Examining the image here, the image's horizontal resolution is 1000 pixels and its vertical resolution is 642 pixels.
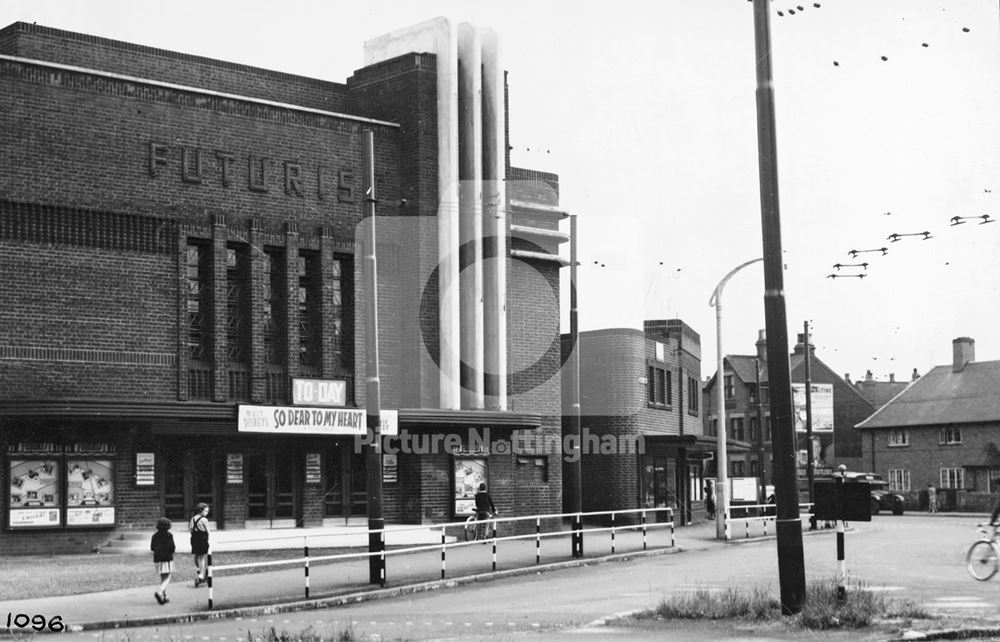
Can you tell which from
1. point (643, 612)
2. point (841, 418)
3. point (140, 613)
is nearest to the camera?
point (643, 612)

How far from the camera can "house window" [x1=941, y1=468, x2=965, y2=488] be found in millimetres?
77500

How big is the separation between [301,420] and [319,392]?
1272 mm

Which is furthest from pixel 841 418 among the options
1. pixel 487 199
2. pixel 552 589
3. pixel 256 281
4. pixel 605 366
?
pixel 552 589

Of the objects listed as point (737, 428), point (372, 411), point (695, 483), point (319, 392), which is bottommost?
point (695, 483)

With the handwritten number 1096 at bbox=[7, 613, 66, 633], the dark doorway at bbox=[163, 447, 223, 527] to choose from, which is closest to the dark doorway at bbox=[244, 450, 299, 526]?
the dark doorway at bbox=[163, 447, 223, 527]

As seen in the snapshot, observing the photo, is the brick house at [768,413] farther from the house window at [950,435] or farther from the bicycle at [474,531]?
the bicycle at [474,531]

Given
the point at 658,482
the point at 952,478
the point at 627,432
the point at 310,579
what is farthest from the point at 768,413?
the point at 310,579

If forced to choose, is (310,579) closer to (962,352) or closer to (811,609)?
(811,609)

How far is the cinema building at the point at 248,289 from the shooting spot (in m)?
29.0

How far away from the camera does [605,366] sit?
48594 mm

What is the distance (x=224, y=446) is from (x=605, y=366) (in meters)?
19.8

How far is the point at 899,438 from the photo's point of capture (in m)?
83.1

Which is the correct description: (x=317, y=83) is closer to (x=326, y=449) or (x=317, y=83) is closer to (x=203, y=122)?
(x=203, y=122)

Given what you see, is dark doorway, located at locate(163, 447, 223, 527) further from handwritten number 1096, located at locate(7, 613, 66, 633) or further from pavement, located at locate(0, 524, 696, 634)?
handwritten number 1096, located at locate(7, 613, 66, 633)
